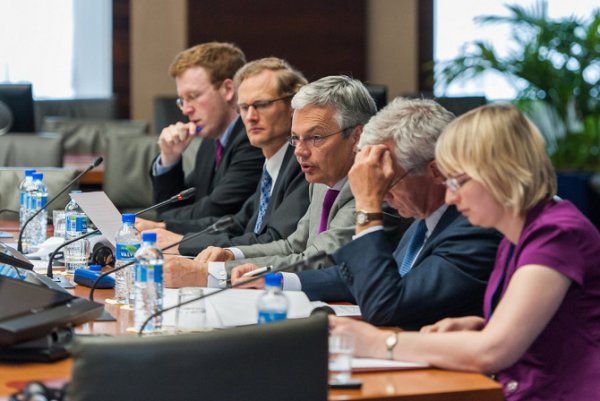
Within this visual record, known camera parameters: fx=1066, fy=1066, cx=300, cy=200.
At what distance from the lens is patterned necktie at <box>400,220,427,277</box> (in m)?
2.71

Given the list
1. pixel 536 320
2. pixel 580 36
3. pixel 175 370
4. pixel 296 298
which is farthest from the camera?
pixel 580 36

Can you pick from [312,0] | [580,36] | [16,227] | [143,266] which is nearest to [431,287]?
[143,266]

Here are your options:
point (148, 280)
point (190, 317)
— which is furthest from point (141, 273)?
point (190, 317)

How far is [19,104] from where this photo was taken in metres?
6.18

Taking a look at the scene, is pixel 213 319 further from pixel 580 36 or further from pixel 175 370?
pixel 580 36

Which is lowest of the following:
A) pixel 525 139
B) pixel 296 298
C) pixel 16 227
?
pixel 16 227

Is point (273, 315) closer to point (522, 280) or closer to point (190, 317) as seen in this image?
point (190, 317)

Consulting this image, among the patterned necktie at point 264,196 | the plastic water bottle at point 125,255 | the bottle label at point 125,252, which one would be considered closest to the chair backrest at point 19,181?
the patterned necktie at point 264,196

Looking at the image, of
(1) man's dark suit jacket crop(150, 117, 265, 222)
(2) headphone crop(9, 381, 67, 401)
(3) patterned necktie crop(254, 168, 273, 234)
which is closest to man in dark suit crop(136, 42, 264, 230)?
(1) man's dark suit jacket crop(150, 117, 265, 222)

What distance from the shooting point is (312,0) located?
9.24m

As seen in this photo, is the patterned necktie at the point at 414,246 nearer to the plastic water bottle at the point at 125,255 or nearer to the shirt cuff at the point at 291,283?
the shirt cuff at the point at 291,283

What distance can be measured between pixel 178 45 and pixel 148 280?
23.0 feet

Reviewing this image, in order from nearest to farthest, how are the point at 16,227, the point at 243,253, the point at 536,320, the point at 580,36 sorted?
1. the point at 536,320
2. the point at 243,253
3. the point at 16,227
4. the point at 580,36

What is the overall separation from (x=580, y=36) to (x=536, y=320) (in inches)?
243
